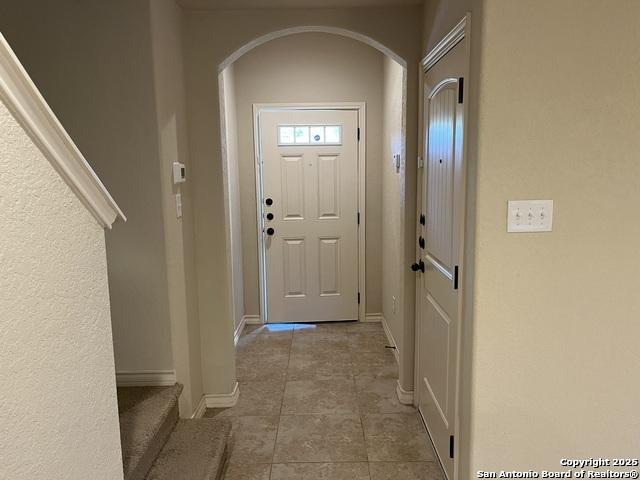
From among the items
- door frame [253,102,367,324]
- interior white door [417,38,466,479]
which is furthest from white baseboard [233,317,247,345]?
interior white door [417,38,466,479]

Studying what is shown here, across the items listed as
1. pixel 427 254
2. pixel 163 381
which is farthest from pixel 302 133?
pixel 163 381

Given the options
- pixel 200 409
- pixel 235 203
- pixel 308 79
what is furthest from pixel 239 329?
pixel 308 79

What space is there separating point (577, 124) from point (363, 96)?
2630mm

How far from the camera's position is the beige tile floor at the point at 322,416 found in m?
2.38

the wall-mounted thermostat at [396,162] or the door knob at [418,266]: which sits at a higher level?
the wall-mounted thermostat at [396,162]

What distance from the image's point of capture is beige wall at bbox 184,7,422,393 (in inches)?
104

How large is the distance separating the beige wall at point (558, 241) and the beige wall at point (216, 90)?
3.56 ft

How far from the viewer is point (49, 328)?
1050 mm

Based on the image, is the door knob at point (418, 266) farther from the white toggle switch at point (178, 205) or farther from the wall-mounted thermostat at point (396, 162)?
the white toggle switch at point (178, 205)

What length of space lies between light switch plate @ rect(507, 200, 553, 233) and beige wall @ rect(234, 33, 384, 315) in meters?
2.59

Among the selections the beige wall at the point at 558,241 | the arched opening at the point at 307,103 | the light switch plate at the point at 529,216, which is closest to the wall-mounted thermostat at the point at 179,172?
the arched opening at the point at 307,103

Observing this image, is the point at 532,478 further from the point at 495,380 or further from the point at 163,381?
the point at 163,381

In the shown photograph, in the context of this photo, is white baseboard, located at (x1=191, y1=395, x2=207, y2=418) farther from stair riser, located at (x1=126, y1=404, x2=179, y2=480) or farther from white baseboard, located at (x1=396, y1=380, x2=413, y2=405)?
white baseboard, located at (x1=396, y1=380, x2=413, y2=405)

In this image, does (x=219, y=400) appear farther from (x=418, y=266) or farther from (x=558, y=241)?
(x=558, y=241)
